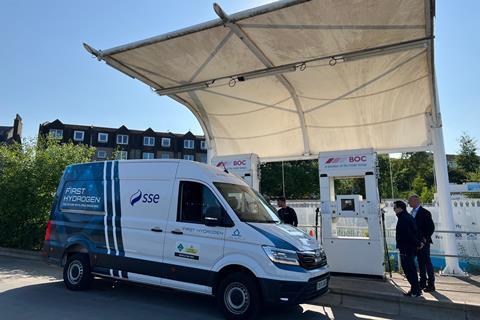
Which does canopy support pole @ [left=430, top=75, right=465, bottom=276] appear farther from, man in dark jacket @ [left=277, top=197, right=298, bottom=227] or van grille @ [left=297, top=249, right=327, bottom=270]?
van grille @ [left=297, top=249, right=327, bottom=270]

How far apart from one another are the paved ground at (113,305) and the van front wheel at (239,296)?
0.43m

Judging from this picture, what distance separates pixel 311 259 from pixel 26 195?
1128 cm

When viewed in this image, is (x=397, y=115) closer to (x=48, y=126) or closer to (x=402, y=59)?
(x=402, y=59)

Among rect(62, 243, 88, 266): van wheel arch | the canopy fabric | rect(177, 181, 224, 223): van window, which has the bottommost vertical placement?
rect(62, 243, 88, 266): van wheel arch

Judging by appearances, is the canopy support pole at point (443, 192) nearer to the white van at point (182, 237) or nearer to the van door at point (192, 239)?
the white van at point (182, 237)

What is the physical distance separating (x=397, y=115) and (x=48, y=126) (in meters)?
53.1

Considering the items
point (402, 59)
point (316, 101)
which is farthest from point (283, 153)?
point (402, 59)

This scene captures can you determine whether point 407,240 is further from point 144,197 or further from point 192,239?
point 144,197

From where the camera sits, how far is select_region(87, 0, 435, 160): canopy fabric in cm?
750

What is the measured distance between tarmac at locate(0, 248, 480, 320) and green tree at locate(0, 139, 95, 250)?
10.3m

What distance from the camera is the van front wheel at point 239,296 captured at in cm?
550

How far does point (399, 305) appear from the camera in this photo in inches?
267

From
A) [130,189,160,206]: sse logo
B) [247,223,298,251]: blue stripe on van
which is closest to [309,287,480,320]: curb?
[247,223,298,251]: blue stripe on van

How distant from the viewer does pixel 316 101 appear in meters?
11.9
